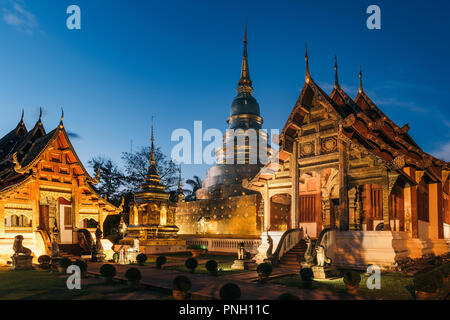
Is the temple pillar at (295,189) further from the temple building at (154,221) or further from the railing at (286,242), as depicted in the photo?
the temple building at (154,221)

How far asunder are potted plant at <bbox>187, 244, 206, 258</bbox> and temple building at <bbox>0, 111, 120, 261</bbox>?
6172 millimetres

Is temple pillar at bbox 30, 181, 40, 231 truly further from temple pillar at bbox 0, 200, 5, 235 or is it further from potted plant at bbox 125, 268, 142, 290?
potted plant at bbox 125, 268, 142, 290

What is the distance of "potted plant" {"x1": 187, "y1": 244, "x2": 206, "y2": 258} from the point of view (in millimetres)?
24316

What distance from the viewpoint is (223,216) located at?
33.1 metres

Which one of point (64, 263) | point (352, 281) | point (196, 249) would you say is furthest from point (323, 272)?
point (196, 249)

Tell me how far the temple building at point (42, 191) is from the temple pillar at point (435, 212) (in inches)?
649

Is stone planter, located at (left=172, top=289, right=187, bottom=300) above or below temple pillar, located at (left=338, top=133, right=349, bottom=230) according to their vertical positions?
below

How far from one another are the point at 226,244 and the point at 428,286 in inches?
706

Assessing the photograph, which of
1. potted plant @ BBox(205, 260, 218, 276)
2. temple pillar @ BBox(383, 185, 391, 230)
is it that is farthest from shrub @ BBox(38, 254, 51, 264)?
temple pillar @ BBox(383, 185, 391, 230)

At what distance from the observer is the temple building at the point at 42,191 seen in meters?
16.8

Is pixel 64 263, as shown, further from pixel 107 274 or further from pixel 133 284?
pixel 133 284
